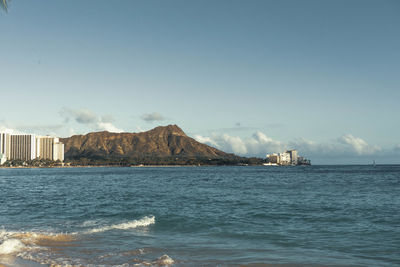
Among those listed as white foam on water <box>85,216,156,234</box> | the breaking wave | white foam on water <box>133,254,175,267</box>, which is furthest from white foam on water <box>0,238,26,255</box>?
white foam on water <box>133,254,175,267</box>

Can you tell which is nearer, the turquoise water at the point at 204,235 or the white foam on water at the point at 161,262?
the white foam on water at the point at 161,262

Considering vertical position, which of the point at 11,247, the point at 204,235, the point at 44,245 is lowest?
the point at 204,235

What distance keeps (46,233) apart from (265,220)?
41.4ft

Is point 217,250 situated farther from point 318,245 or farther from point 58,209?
point 58,209

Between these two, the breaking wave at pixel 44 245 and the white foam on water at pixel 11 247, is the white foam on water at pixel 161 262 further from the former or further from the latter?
the white foam on water at pixel 11 247

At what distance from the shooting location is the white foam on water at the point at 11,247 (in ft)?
45.1

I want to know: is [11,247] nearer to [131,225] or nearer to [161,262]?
Result: [161,262]

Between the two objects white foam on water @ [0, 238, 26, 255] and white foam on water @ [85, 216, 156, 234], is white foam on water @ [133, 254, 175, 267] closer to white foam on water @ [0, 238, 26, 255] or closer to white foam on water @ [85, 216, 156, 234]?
white foam on water @ [0, 238, 26, 255]

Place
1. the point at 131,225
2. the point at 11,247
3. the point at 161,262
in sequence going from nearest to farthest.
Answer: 1. the point at 161,262
2. the point at 11,247
3. the point at 131,225

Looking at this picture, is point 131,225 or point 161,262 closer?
point 161,262

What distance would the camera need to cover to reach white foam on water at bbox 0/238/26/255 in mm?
13760

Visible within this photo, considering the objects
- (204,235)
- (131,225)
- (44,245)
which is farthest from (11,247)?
(204,235)

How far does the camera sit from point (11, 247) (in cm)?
1423

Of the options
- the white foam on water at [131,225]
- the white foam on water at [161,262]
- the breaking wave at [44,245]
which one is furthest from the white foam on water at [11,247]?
the white foam on water at [161,262]
